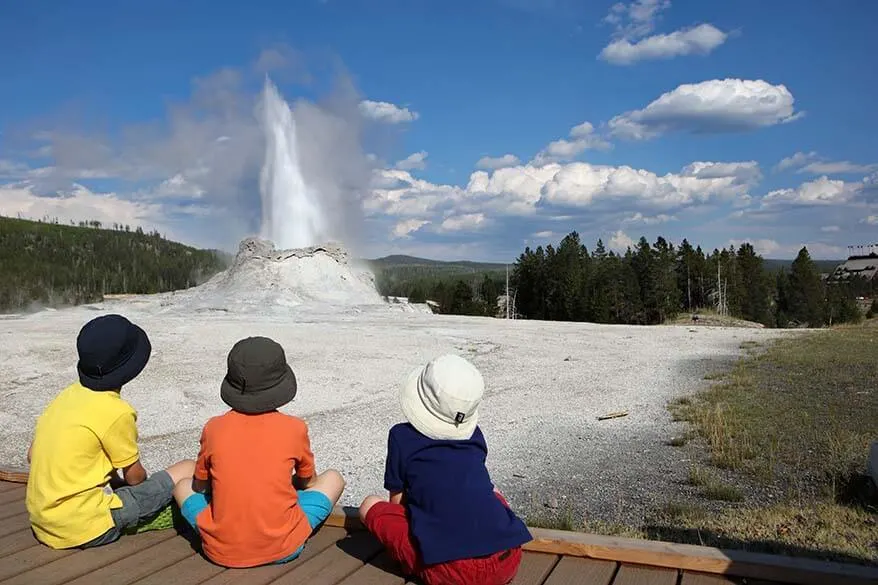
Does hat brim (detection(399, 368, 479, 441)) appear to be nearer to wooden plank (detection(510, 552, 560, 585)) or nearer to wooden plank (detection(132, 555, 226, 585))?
wooden plank (detection(510, 552, 560, 585))

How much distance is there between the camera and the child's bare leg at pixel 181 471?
397 cm

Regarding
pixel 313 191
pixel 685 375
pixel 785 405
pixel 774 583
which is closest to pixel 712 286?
pixel 313 191

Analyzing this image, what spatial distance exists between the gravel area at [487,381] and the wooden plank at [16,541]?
11.5 ft

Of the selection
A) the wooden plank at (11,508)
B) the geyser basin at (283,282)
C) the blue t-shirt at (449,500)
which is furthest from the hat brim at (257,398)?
the geyser basin at (283,282)

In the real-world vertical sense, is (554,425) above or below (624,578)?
below

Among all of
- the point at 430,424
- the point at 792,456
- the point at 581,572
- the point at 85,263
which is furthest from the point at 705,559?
the point at 85,263

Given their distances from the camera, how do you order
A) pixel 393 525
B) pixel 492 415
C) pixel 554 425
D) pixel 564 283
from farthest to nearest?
pixel 564 283
pixel 492 415
pixel 554 425
pixel 393 525

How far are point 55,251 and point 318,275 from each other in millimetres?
109919

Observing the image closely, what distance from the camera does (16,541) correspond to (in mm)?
3719

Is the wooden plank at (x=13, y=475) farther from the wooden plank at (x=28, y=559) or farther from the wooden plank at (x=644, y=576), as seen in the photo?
the wooden plank at (x=644, y=576)

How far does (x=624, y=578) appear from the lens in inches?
126

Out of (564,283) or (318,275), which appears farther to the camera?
(564,283)

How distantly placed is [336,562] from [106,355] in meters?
1.51

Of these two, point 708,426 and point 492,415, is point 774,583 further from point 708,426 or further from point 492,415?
point 492,415
